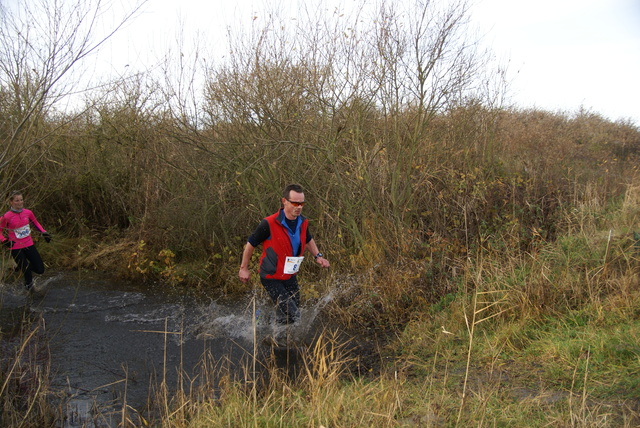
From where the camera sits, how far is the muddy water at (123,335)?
188 inches

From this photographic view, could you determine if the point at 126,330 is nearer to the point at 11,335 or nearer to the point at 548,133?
the point at 11,335

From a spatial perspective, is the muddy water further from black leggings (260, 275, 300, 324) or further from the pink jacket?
the pink jacket

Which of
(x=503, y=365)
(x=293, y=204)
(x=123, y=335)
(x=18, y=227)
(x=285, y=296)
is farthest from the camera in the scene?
(x=18, y=227)

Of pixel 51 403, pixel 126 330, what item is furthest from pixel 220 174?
pixel 51 403

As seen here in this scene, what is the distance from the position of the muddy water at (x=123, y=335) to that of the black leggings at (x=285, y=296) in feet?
1.02

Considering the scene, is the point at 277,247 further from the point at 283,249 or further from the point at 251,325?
the point at 251,325

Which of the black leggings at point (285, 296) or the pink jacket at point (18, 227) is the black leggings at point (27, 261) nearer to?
the pink jacket at point (18, 227)

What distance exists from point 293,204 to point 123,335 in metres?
3.17

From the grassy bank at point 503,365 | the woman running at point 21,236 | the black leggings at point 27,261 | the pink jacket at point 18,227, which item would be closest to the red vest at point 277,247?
the grassy bank at point 503,365

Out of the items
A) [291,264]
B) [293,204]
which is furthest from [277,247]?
[293,204]

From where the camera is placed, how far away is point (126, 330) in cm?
695

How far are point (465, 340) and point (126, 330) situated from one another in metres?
4.43

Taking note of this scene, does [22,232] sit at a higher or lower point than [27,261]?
higher

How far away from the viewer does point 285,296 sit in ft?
18.6
